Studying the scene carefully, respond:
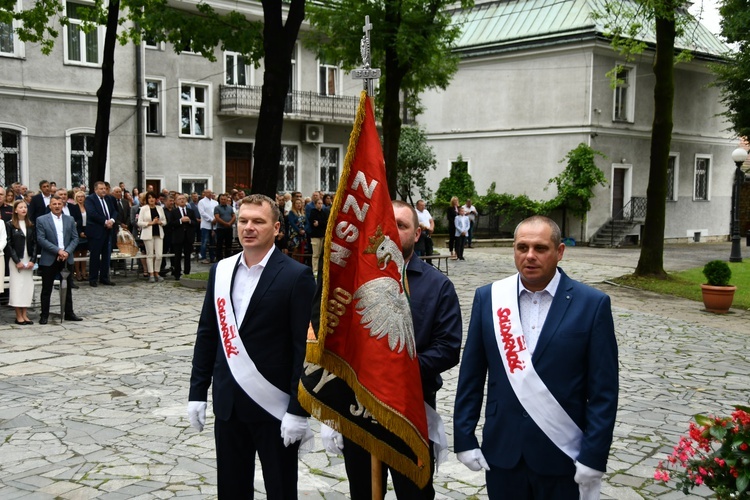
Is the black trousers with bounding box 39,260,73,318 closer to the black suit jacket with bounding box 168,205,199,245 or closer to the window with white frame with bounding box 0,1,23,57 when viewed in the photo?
the black suit jacket with bounding box 168,205,199,245

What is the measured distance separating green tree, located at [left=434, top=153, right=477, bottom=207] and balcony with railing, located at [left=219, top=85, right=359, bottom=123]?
5.31m

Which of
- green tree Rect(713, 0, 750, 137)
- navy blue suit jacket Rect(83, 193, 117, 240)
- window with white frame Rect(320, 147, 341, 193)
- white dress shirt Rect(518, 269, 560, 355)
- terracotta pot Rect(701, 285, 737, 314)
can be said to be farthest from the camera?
window with white frame Rect(320, 147, 341, 193)

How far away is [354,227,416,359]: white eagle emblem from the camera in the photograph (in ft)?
13.4

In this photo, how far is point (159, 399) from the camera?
8633mm

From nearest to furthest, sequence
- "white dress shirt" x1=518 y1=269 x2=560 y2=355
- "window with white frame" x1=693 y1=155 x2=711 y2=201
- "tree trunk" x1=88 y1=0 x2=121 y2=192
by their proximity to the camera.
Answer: "white dress shirt" x1=518 y1=269 x2=560 y2=355
"tree trunk" x1=88 y1=0 x2=121 y2=192
"window with white frame" x1=693 y1=155 x2=711 y2=201

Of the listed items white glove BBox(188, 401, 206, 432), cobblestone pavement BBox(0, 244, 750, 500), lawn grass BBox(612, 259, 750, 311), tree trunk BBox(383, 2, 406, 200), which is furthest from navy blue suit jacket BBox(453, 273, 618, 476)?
tree trunk BBox(383, 2, 406, 200)

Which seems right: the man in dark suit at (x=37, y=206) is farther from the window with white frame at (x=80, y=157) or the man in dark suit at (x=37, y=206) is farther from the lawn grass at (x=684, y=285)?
the lawn grass at (x=684, y=285)

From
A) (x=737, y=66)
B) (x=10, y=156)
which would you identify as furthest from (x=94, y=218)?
(x=737, y=66)

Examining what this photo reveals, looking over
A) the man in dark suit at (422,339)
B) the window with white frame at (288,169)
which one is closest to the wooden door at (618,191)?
the window with white frame at (288,169)

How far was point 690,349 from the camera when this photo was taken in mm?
12039

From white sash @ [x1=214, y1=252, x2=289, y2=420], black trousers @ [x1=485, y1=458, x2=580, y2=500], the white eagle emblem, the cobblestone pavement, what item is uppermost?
the white eagle emblem

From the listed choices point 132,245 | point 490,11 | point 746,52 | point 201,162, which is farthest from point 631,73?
point 132,245

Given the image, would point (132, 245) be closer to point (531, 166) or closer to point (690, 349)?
point (690, 349)

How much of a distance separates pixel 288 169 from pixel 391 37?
13541mm
